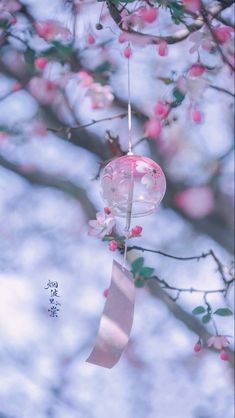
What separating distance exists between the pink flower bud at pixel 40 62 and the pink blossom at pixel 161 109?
36cm

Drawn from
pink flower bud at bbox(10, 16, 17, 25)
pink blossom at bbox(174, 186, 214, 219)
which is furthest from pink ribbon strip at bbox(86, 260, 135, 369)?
pink flower bud at bbox(10, 16, 17, 25)

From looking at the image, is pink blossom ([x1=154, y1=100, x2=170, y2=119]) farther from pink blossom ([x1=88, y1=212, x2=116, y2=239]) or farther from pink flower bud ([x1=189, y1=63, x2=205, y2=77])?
pink blossom ([x1=88, y1=212, x2=116, y2=239])

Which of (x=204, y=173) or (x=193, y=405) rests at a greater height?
(x=204, y=173)

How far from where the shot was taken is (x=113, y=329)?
39.6 inches

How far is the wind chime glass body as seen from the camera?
3.84ft

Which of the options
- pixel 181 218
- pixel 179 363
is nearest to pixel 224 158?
pixel 181 218

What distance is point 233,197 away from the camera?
1.95 meters

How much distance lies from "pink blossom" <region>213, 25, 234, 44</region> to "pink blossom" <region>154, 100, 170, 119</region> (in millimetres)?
243

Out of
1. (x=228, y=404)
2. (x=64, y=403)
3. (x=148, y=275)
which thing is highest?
(x=148, y=275)

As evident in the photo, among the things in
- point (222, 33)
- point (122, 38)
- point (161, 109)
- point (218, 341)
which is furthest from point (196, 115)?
point (218, 341)

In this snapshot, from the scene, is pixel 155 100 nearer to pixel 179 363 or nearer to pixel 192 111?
pixel 192 111

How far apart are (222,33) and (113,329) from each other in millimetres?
1153

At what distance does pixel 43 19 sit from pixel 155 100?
41 centimetres

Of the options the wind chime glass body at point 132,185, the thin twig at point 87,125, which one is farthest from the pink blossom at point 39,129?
the wind chime glass body at point 132,185
